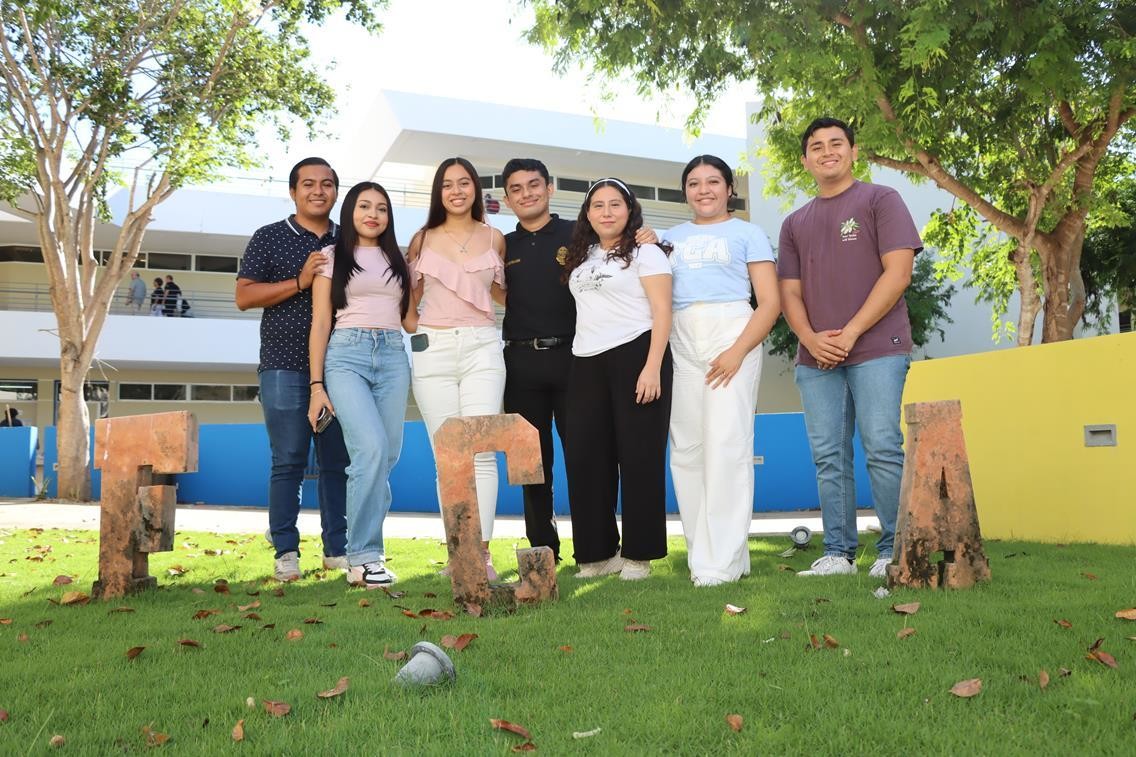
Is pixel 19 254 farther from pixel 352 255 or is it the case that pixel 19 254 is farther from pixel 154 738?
pixel 154 738

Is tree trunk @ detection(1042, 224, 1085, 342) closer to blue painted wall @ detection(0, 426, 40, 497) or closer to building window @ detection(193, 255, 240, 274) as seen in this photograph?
blue painted wall @ detection(0, 426, 40, 497)

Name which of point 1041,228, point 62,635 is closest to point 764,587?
point 62,635

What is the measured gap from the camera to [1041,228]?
13656mm

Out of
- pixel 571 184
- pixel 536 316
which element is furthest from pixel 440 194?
pixel 571 184

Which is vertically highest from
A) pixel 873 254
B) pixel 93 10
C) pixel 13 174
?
pixel 93 10

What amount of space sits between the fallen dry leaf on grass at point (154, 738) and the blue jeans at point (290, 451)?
2605 mm

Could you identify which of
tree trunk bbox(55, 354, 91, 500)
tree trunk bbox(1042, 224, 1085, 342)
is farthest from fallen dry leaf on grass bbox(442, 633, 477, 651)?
tree trunk bbox(55, 354, 91, 500)

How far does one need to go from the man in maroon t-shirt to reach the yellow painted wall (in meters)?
2.18

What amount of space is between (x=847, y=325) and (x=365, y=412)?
2.26m

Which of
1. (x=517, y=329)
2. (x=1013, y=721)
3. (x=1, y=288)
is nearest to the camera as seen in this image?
(x=1013, y=721)

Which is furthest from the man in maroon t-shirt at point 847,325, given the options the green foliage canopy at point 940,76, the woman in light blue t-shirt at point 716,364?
the green foliage canopy at point 940,76

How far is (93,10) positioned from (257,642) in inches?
498

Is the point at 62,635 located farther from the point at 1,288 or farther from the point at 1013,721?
Result: the point at 1,288

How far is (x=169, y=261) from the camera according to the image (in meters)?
26.5
